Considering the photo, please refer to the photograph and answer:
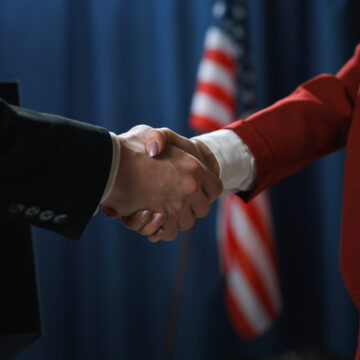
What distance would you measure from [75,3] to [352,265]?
1.55 metres

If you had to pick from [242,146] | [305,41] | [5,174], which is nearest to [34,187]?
[5,174]

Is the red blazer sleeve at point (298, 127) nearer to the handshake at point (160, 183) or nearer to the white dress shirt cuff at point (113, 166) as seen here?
the handshake at point (160, 183)

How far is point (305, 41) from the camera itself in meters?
2.35

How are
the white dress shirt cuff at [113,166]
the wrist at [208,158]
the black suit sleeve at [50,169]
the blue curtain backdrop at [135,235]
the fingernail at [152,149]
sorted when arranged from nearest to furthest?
the black suit sleeve at [50,169], the white dress shirt cuff at [113,166], the fingernail at [152,149], the wrist at [208,158], the blue curtain backdrop at [135,235]

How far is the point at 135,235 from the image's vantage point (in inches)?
79.4

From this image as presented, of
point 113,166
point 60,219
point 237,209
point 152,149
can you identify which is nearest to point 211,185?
point 152,149

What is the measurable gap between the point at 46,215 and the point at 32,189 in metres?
0.05

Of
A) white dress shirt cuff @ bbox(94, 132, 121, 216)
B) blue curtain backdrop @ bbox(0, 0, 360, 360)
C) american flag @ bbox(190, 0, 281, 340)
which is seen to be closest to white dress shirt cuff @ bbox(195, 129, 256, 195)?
white dress shirt cuff @ bbox(94, 132, 121, 216)

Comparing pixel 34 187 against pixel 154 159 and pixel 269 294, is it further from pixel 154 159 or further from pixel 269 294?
pixel 269 294

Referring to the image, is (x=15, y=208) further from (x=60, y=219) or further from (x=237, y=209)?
(x=237, y=209)

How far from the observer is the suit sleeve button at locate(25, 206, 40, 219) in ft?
2.40

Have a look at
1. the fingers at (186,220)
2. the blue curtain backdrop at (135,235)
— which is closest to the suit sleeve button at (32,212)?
the fingers at (186,220)

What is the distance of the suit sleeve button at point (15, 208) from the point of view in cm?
72

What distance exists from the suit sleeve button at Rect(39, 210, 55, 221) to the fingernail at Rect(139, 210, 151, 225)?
24 centimetres
